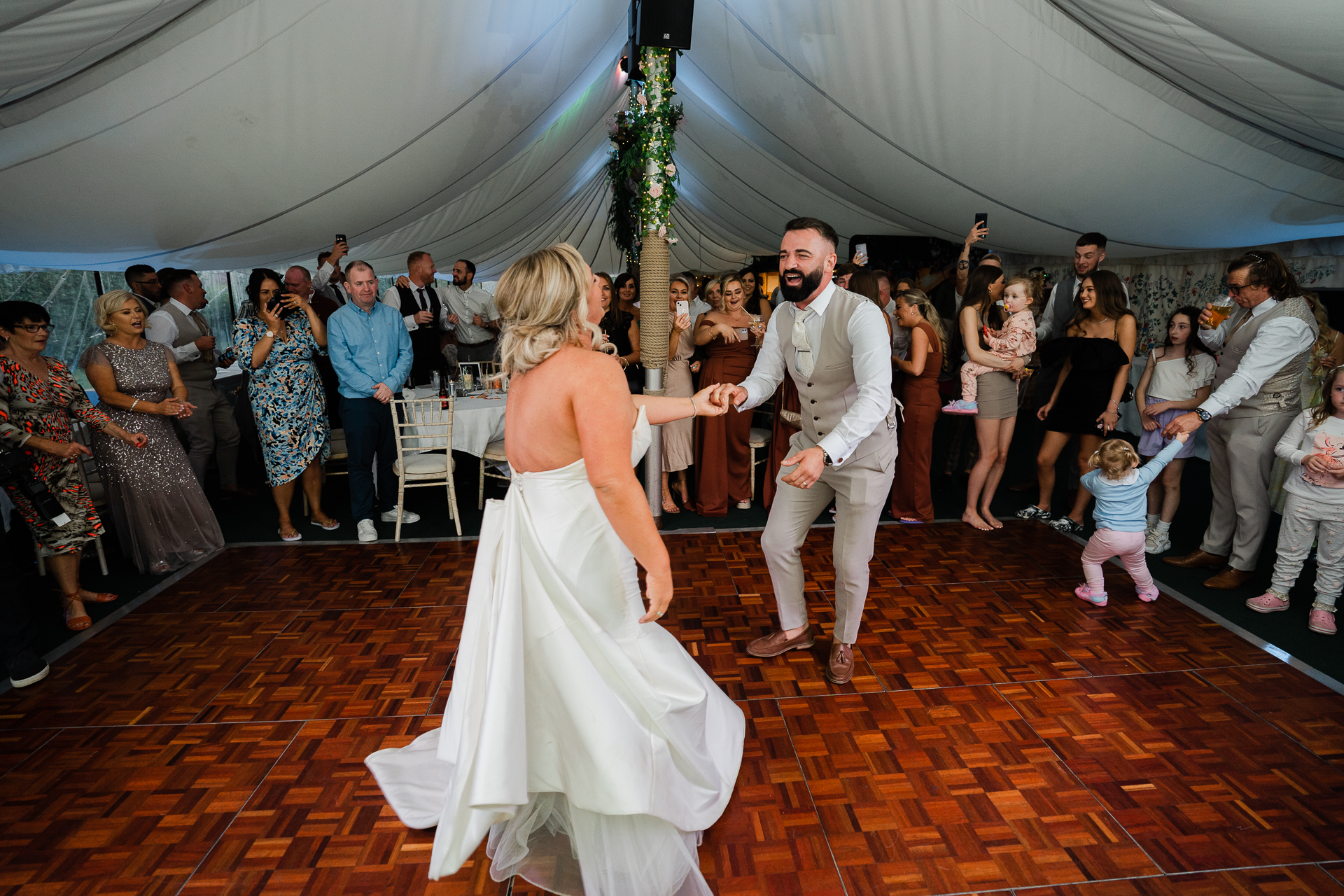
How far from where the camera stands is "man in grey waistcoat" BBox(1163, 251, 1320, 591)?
10.3 feet

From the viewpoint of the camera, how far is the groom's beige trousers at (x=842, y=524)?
2521mm

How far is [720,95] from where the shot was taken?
6.20 metres

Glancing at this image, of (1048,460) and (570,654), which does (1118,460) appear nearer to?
(1048,460)

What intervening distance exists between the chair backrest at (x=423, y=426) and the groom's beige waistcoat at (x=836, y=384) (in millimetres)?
2369

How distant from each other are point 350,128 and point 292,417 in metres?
1.69

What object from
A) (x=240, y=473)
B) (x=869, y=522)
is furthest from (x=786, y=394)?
(x=240, y=473)

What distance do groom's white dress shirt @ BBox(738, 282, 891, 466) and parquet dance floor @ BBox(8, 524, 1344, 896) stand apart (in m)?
1.00

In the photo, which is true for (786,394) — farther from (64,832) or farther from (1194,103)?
(64,832)

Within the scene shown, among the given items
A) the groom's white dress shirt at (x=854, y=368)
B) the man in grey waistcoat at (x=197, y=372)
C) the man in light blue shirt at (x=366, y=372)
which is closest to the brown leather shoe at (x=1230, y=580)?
the groom's white dress shirt at (x=854, y=368)

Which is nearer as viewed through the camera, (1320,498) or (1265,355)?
(1320,498)

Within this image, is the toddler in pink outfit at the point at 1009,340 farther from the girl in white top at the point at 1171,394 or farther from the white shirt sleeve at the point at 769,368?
the white shirt sleeve at the point at 769,368

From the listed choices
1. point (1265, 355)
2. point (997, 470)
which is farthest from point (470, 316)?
point (1265, 355)

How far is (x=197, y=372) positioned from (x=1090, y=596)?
223 inches

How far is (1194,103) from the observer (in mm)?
3520
